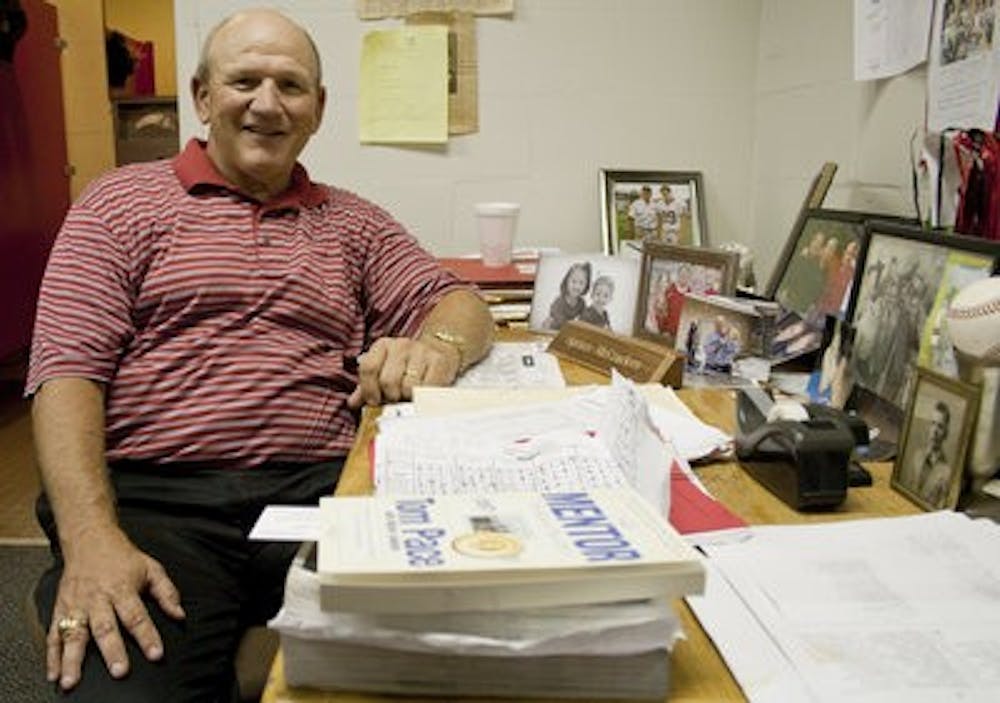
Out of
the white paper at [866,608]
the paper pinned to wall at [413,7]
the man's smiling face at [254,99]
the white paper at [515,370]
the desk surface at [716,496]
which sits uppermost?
the paper pinned to wall at [413,7]

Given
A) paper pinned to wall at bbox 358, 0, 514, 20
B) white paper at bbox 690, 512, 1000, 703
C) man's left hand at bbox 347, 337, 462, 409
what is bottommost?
white paper at bbox 690, 512, 1000, 703

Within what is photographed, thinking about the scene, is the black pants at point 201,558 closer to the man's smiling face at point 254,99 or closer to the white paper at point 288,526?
the white paper at point 288,526

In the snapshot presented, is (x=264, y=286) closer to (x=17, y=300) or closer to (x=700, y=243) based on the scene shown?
(x=700, y=243)

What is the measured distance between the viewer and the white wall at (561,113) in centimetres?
204

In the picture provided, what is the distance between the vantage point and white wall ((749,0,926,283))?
4.88ft

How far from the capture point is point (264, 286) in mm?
1357

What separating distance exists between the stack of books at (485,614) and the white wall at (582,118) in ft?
5.05

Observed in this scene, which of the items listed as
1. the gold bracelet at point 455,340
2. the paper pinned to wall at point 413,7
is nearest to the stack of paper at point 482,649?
Answer: the gold bracelet at point 455,340

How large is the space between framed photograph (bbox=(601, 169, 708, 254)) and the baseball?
1.21 meters

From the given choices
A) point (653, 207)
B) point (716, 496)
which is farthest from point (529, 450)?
point (653, 207)

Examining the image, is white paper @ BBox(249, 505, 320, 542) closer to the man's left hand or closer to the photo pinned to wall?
the man's left hand

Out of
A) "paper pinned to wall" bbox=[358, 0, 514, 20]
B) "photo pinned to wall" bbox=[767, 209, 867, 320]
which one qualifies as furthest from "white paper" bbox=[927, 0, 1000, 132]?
"paper pinned to wall" bbox=[358, 0, 514, 20]

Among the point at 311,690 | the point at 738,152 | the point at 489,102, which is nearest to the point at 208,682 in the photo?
the point at 311,690

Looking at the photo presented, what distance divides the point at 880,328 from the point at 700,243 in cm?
98
